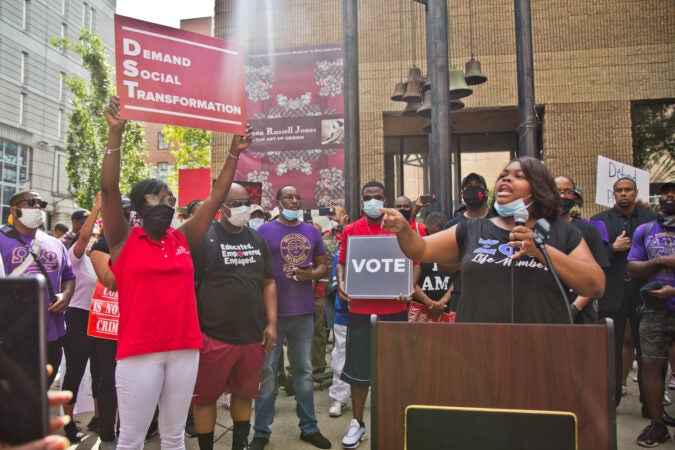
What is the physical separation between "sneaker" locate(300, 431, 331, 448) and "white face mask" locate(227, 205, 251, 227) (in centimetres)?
206

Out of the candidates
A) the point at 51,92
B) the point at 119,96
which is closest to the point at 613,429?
the point at 119,96

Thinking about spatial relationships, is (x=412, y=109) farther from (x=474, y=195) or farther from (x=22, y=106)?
(x=22, y=106)

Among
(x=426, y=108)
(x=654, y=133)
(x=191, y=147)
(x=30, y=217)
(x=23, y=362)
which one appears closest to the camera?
(x=23, y=362)

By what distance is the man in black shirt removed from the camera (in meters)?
3.94

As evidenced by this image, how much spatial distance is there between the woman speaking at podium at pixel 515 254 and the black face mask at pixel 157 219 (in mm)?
1441

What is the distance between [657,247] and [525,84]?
221 centimetres

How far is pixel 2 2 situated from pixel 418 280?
30.6 m

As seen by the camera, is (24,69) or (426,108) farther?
(24,69)

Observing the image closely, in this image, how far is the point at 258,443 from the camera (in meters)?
4.50

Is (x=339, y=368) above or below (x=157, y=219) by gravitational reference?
below

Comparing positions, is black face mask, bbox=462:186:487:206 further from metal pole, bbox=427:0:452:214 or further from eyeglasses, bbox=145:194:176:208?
eyeglasses, bbox=145:194:176:208

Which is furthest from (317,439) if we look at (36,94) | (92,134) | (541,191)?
(36,94)

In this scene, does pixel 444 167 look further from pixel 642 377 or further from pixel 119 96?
pixel 119 96

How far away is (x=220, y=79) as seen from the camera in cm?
408
